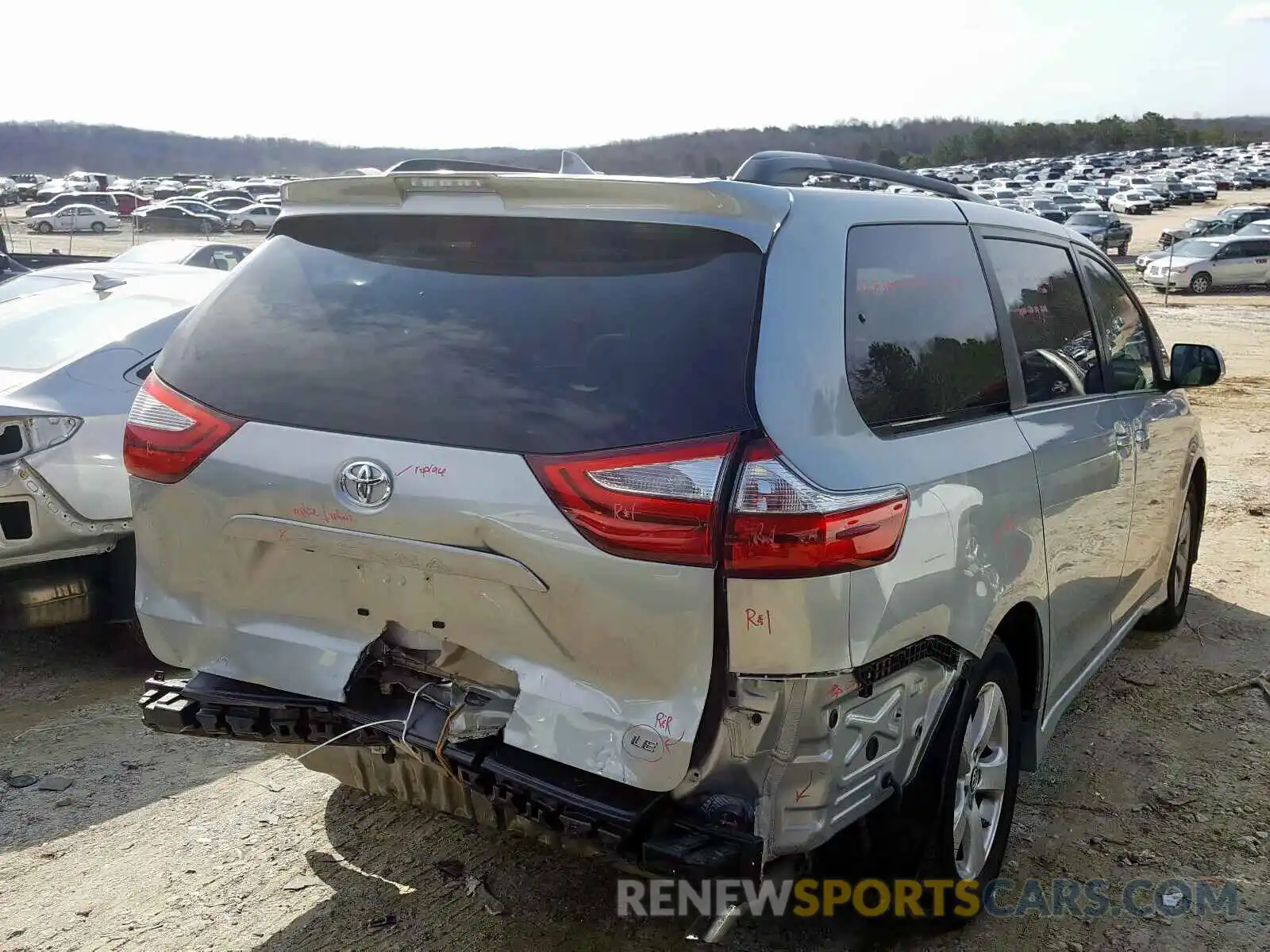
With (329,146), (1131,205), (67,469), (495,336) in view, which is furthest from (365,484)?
(329,146)

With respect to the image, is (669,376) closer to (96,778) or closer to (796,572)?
(796,572)

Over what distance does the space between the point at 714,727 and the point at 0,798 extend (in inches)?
111

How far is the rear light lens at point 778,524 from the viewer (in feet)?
7.39

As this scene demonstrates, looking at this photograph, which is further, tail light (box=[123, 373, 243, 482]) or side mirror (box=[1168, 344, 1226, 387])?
side mirror (box=[1168, 344, 1226, 387])

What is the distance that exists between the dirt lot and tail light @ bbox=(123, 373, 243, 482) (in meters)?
1.28

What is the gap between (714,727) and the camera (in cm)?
235

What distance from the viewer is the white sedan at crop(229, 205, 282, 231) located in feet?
152

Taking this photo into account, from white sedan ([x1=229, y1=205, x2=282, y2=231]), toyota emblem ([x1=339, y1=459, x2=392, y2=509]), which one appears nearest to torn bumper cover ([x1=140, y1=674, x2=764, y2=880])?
toyota emblem ([x1=339, y1=459, x2=392, y2=509])

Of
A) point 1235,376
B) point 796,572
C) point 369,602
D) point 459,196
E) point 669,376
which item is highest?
point 459,196

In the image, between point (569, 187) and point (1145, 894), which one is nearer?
point (569, 187)

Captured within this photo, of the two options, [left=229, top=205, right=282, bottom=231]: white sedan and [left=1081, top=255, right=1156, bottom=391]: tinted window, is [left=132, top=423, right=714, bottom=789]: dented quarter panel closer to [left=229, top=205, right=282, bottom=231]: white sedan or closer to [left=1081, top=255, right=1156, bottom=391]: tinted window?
[left=1081, top=255, right=1156, bottom=391]: tinted window

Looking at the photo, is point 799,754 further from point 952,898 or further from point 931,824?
point 952,898

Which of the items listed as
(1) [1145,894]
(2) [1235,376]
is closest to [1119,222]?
(2) [1235,376]

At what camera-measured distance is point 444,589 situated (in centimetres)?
249
